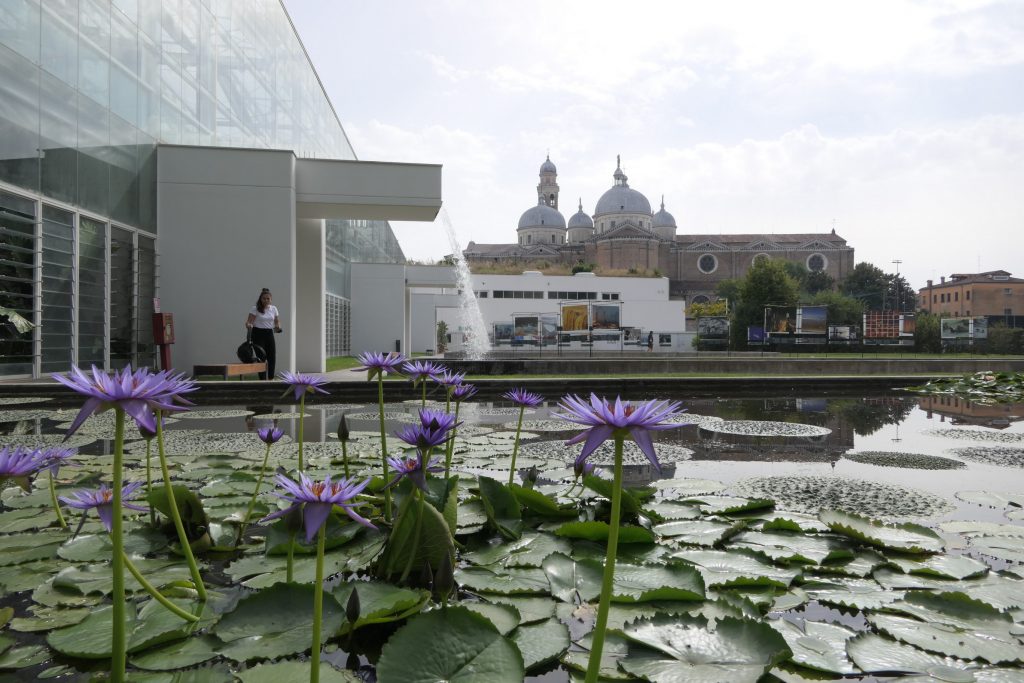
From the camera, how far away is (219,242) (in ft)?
37.0

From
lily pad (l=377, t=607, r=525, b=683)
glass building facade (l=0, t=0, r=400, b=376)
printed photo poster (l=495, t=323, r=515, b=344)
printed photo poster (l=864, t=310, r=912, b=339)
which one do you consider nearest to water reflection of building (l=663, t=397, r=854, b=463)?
lily pad (l=377, t=607, r=525, b=683)

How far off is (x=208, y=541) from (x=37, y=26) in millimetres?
9152

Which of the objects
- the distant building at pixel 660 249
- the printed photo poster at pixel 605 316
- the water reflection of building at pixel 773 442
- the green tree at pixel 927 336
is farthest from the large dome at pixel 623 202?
the water reflection of building at pixel 773 442

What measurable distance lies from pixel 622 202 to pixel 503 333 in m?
61.8

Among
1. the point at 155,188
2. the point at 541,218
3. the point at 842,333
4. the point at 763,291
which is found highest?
the point at 541,218

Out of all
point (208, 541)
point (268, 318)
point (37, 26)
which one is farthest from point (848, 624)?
point (37, 26)

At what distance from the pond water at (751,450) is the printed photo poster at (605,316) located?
2494 centimetres

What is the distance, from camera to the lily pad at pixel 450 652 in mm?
1230

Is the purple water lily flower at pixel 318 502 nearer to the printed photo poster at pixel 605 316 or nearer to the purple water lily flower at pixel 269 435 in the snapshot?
the purple water lily flower at pixel 269 435

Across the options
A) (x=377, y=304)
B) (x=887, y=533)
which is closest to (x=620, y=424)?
(x=887, y=533)

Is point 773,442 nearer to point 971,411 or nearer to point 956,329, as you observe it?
point 971,411

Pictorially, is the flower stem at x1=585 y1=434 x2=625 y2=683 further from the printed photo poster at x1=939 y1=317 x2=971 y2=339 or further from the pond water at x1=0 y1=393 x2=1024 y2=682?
the printed photo poster at x1=939 y1=317 x2=971 y2=339

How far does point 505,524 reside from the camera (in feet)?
7.28

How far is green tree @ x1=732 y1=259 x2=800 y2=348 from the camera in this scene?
5234 centimetres
